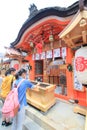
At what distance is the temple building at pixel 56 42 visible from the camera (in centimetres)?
434

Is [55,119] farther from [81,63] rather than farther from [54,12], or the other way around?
[54,12]

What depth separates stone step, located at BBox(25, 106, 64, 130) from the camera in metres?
4.68

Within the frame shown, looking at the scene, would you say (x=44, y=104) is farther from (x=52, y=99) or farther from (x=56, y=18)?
(x=56, y=18)

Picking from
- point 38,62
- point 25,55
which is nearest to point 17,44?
point 25,55

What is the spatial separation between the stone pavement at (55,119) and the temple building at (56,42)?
38.3 inches

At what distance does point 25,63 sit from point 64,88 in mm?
3759

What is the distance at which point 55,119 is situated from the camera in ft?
17.3

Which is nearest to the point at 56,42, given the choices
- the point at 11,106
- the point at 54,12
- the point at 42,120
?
the point at 54,12

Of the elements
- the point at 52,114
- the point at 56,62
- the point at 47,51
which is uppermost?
the point at 47,51

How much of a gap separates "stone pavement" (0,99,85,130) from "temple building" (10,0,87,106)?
0.97 meters

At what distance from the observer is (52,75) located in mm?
10156

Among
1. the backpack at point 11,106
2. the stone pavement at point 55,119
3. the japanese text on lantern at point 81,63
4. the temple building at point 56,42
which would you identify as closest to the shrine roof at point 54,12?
the temple building at point 56,42

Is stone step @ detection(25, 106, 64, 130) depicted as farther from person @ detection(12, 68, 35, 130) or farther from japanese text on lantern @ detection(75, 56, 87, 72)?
japanese text on lantern @ detection(75, 56, 87, 72)

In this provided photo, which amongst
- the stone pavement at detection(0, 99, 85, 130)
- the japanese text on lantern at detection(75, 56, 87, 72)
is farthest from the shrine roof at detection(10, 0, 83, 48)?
the stone pavement at detection(0, 99, 85, 130)
